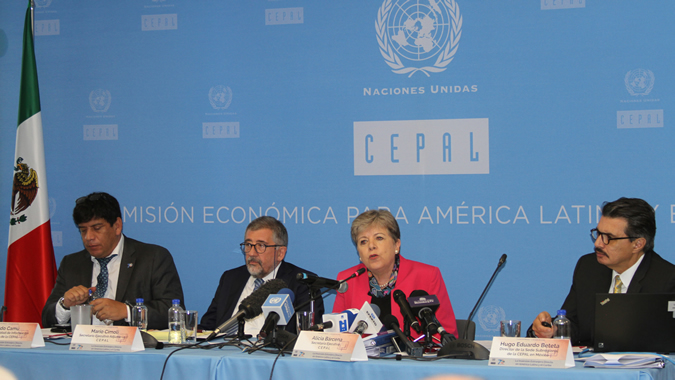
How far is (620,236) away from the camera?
10.0 ft

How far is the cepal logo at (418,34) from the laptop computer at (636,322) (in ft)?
7.27

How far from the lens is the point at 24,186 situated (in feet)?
14.8

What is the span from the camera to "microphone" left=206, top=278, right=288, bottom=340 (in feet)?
8.57

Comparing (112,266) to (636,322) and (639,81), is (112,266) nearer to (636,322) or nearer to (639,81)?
(636,322)

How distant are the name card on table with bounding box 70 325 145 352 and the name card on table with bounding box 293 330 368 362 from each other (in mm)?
A: 698

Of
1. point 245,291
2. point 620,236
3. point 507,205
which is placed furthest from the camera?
point 507,205

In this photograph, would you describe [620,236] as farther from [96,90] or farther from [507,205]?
[96,90]

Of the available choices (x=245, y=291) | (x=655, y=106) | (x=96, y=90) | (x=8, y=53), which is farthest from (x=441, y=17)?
(x=8, y=53)

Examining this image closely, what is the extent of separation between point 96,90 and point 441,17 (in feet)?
8.77

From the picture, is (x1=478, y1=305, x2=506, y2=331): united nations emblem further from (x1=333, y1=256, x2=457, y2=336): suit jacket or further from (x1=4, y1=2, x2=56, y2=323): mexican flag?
(x1=4, y1=2, x2=56, y2=323): mexican flag

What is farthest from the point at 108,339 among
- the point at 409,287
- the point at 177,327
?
the point at 409,287

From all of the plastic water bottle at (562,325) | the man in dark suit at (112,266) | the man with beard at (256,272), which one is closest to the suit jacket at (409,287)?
the man with beard at (256,272)

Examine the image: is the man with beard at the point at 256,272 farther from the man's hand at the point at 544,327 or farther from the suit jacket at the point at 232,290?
the man's hand at the point at 544,327

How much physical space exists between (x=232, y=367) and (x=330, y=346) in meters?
0.40
